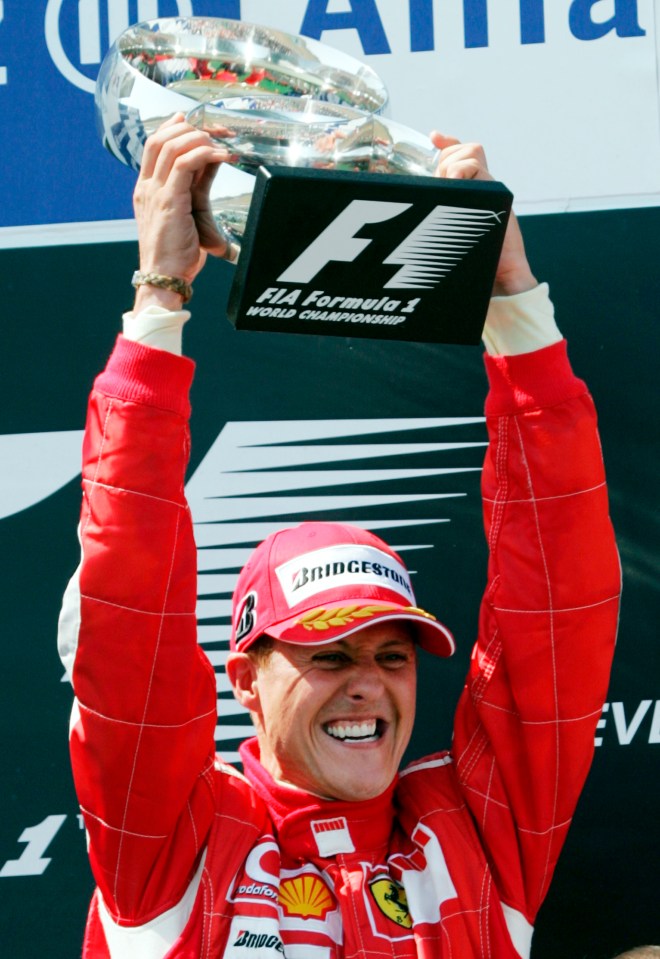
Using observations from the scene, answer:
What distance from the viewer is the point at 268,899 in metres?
1.67

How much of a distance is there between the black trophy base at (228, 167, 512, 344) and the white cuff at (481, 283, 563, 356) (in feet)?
0.69

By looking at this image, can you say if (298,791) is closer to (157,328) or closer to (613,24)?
(157,328)

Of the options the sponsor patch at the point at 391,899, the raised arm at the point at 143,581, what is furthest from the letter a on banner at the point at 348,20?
the sponsor patch at the point at 391,899

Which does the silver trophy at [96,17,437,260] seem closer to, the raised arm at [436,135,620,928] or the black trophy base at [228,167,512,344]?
the black trophy base at [228,167,512,344]

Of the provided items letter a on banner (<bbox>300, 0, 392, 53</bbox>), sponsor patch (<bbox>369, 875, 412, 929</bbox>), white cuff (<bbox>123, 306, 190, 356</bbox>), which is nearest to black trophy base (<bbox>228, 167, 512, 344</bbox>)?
white cuff (<bbox>123, 306, 190, 356</bbox>)

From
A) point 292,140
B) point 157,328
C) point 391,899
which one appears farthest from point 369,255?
point 391,899

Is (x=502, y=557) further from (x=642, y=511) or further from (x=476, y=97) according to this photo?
(x=476, y=97)

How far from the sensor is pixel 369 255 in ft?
4.80

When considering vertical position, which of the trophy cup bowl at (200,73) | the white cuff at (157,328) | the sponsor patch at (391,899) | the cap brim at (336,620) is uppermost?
the trophy cup bowl at (200,73)

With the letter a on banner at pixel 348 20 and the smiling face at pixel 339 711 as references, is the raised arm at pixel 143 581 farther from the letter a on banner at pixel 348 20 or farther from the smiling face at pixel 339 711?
the letter a on banner at pixel 348 20

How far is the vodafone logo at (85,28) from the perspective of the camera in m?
2.18

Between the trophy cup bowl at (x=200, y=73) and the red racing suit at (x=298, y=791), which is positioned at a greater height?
the trophy cup bowl at (x=200, y=73)

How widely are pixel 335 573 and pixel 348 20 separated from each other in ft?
2.82

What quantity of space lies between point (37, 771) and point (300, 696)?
1.75 ft
